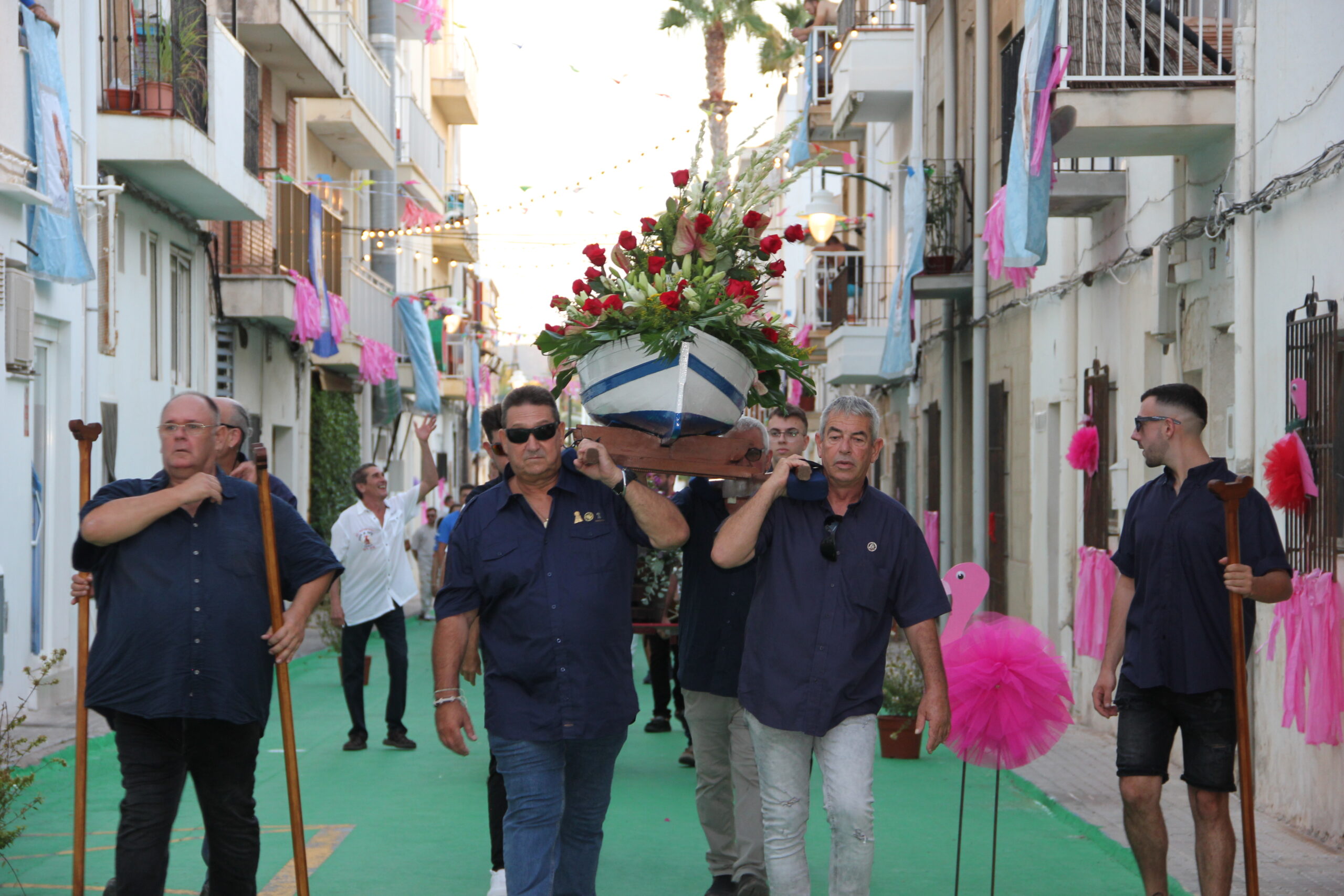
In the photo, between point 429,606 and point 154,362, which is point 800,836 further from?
point 429,606

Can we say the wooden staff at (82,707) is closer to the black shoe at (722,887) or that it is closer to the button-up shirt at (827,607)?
the button-up shirt at (827,607)

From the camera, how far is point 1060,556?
14062mm

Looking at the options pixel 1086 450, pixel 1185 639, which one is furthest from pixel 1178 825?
pixel 1086 450

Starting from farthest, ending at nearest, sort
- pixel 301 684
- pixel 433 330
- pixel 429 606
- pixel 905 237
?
Answer: pixel 433 330 < pixel 429 606 < pixel 905 237 < pixel 301 684

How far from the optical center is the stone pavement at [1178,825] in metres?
7.46

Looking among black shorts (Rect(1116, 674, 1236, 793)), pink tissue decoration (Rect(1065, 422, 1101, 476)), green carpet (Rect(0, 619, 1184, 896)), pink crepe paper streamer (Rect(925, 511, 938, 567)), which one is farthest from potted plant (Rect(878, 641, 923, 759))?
pink crepe paper streamer (Rect(925, 511, 938, 567))

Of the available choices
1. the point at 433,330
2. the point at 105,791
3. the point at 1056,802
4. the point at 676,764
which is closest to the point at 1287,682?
the point at 1056,802

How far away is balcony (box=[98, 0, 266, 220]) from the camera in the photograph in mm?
15883

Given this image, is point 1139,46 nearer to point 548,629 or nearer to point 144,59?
point 548,629

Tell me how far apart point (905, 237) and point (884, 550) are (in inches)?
658

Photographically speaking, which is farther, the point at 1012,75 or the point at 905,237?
the point at 905,237

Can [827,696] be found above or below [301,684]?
above

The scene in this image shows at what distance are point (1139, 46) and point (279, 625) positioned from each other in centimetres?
778

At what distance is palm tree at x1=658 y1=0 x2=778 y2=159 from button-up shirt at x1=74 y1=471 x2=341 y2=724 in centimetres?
2968
